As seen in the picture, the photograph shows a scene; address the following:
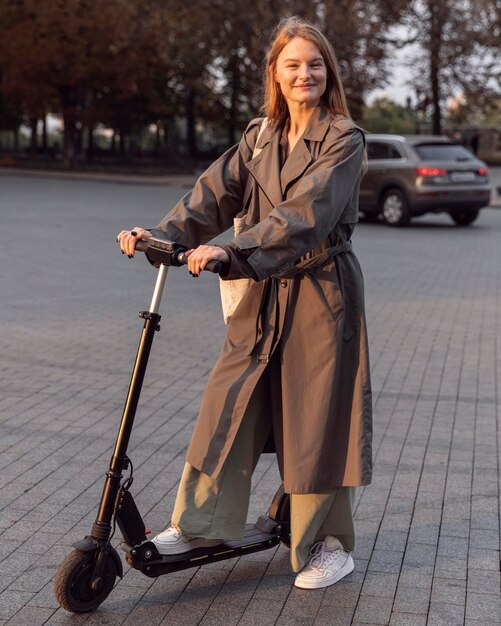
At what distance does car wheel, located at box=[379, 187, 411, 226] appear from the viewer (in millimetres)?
20672

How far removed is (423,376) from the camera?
759 centimetres

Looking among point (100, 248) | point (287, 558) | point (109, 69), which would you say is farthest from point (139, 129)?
point (287, 558)

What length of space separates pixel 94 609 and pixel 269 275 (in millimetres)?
1236

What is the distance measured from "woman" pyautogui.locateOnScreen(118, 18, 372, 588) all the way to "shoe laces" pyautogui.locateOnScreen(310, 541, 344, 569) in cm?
11

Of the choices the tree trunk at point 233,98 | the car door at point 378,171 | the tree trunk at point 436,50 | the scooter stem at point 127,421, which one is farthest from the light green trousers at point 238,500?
the tree trunk at point 436,50

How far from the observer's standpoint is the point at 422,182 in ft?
66.8

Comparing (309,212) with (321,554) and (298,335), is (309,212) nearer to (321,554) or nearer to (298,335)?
(298,335)

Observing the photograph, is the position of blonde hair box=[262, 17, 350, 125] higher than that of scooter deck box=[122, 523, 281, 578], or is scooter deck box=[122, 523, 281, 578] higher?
blonde hair box=[262, 17, 350, 125]

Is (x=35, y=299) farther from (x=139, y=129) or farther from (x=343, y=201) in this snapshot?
(x=139, y=129)

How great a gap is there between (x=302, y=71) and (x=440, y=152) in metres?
18.0

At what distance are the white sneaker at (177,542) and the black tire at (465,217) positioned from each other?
1807 centimetres

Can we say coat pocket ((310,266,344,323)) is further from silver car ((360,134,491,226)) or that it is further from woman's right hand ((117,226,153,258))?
silver car ((360,134,491,226))

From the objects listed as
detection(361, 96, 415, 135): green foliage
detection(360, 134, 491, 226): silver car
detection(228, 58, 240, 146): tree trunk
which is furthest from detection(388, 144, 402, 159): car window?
detection(361, 96, 415, 135): green foliage

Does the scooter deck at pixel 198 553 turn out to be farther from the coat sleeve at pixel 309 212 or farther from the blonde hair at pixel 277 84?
the blonde hair at pixel 277 84
